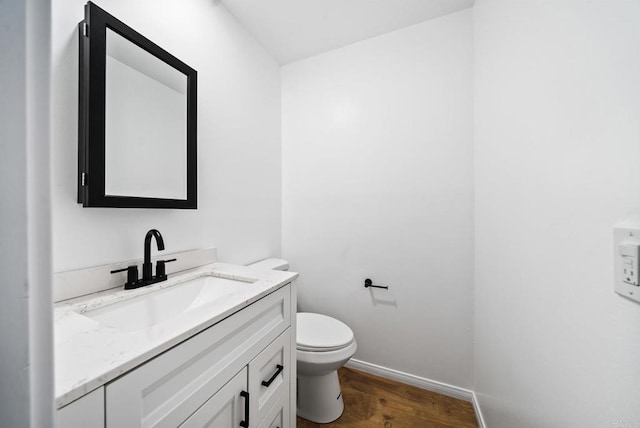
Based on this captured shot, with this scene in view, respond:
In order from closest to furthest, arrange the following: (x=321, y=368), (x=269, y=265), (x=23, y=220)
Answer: (x=23, y=220) < (x=321, y=368) < (x=269, y=265)

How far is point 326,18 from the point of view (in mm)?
1525

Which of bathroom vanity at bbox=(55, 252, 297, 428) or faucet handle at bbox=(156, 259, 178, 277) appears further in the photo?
faucet handle at bbox=(156, 259, 178, 277)

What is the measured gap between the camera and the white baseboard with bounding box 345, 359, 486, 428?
57.7 inches

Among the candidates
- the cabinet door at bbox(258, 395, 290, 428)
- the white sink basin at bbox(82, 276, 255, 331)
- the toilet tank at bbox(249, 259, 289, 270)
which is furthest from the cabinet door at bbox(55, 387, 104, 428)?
the toilet tank at bbox(249, 259, 289, 270)

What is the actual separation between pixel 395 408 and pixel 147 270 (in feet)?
5.02

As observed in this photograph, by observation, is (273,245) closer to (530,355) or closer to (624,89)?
(530,355)

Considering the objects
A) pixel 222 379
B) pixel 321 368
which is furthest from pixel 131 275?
pixel 321 368

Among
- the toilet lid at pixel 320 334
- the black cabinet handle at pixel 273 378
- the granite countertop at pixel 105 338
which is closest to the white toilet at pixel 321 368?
the toilet lid at pixel 320 334

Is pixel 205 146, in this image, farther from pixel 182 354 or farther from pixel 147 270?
pixel 182 354

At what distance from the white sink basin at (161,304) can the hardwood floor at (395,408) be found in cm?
94

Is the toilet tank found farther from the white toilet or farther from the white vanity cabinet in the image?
the white vanity cabinet

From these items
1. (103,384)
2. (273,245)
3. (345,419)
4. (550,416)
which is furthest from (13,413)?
(273,245)

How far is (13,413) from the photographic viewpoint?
0.20 meters

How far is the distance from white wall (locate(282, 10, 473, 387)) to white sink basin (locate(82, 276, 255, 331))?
93 cm
